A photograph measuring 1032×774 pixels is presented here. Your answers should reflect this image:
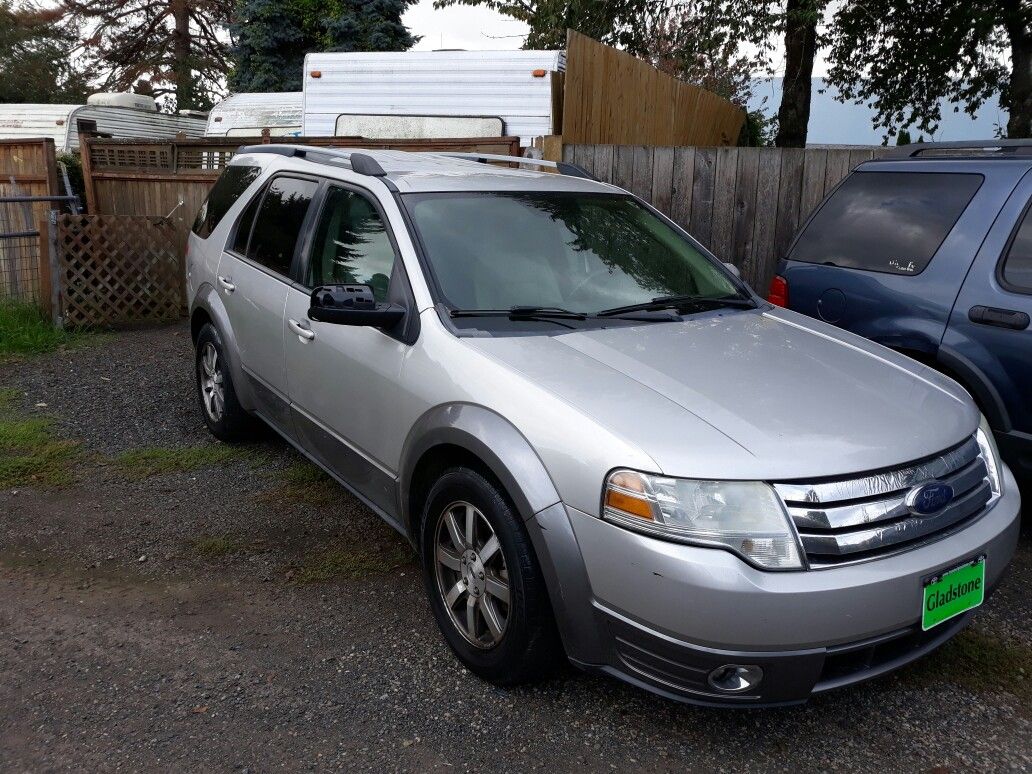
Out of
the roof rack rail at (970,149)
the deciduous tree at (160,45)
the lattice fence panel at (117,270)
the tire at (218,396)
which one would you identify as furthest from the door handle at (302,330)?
the deciduous tree at (160,45)

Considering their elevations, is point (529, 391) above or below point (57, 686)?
above

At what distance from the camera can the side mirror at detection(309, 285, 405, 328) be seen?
3.35 m

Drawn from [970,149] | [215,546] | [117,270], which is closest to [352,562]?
[215,546]

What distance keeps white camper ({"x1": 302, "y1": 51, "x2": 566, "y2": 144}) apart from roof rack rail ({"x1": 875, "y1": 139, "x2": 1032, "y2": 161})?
5269 millimetres

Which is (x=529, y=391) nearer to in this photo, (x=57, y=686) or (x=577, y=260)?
(x=577, y=260)

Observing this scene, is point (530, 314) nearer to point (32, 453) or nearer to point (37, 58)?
point (32, 453)

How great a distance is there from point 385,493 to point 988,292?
290 cm

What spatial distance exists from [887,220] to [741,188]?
2.91 m

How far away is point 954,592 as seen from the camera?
109 inches

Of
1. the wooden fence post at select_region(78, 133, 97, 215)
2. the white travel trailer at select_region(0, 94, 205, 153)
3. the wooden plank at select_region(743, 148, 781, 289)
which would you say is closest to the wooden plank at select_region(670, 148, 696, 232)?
the wooden plank at select_region(743, 148, 781, 289)

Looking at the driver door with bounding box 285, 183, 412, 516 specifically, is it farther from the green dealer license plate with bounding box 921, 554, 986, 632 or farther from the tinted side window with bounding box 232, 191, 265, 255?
the green dealer license plate with bounding box 921, 554, 986, 632

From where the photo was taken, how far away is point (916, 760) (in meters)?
2.84

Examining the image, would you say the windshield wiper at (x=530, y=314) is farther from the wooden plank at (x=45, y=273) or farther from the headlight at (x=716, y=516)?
the wooden plank at (x=45, y=273)

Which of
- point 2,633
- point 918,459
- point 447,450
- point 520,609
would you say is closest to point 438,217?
point 447,450
